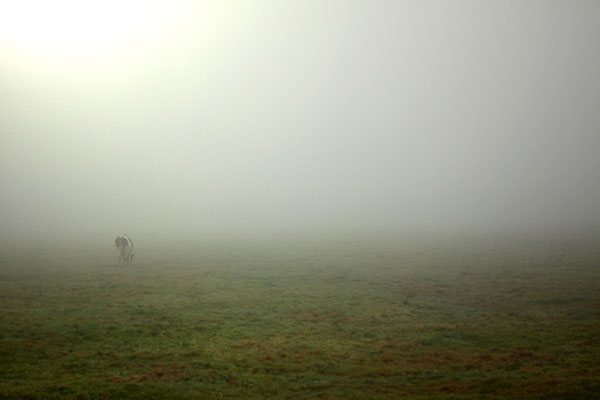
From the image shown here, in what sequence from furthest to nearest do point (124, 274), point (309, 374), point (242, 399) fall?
point (124, 274) < point (309, 374) < point (242, 399)

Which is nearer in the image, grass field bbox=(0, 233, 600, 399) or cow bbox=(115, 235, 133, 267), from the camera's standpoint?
grass field bbox=(0, 233, 600, 399)

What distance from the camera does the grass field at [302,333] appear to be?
347 inches

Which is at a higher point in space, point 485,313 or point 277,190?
point 277,190

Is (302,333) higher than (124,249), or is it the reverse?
(124,249)

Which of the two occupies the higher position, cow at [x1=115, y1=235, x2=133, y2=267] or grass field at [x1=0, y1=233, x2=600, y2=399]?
cow at [x1=115, y1=235, x2=133, y2=267]

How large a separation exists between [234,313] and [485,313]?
29.3 ft

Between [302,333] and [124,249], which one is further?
[124,249]

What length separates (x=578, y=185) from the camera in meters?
179

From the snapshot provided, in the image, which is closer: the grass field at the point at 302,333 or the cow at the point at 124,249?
the grass field at the point at 302,333

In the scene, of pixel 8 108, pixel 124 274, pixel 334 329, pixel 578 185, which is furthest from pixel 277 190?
pixel 334 329

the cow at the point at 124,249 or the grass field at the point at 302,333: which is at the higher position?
the cow at the point at 124,249

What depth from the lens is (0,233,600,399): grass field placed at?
28.9 ft

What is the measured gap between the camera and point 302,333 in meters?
12.7

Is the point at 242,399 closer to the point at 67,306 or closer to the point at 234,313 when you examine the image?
the point at 234,313
